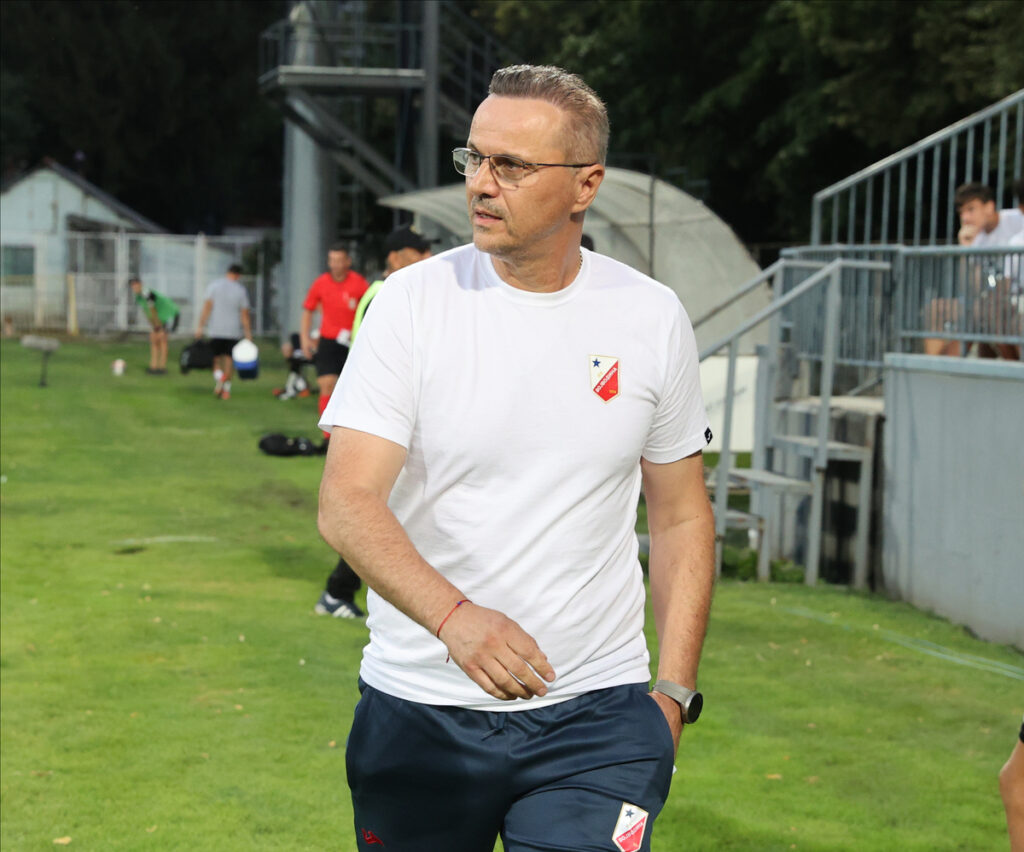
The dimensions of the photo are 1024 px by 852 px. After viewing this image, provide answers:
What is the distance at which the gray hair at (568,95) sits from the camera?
2.88m

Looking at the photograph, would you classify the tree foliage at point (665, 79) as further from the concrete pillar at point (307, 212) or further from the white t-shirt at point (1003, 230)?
the white t-shirt at point (1003, 230)

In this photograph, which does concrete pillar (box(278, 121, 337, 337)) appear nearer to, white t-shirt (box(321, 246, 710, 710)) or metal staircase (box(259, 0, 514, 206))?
metal staircase (box(259, 0, 514, 206))

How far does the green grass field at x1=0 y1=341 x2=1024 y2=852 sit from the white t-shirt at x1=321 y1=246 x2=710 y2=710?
2852mm

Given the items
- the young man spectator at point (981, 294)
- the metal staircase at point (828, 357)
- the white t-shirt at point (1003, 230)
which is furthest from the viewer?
the white t-shirt at point (1003, 230)

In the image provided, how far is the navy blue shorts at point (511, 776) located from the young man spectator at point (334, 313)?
9.64 m

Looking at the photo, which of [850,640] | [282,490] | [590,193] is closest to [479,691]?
[590,193]

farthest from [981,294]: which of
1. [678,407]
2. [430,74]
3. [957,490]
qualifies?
[430,74]

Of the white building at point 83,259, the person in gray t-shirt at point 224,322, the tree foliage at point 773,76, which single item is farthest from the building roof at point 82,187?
the person in gray t-shirt at point 224,322

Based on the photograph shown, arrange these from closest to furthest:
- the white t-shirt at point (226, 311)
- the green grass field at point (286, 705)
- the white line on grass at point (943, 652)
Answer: the green grass field at point (286, 705), the white line on grass at point (943, 652), the white t-shirt at point (226, 311)

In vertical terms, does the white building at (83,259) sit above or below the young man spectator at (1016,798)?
above

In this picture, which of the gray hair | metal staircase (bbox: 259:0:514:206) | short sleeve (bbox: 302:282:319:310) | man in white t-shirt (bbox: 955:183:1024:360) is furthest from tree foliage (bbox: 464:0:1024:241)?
the gray hair

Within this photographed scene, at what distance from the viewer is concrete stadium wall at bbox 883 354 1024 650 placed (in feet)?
28.9

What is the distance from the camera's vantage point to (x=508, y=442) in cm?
281

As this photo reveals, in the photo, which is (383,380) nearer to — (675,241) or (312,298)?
(312,298)
